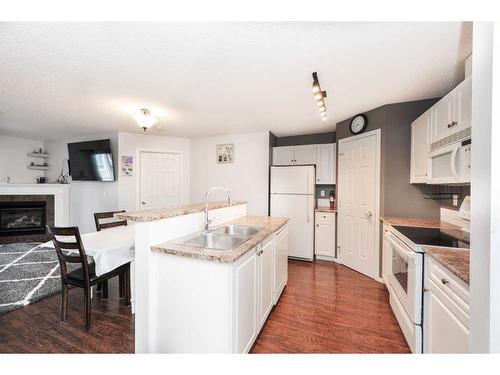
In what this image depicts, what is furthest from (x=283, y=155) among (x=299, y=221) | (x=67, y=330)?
(x=67, y=330)

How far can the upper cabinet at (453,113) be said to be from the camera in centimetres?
152

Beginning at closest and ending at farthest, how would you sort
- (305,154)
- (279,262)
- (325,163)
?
(279,262)
(325,163)
(305,154)

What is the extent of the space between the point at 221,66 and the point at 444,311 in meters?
2.27

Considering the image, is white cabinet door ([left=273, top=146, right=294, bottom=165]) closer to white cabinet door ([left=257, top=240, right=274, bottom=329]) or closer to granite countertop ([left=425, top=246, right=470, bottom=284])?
white cabinet door ([left=257, top=240, right=274, bottom=329])

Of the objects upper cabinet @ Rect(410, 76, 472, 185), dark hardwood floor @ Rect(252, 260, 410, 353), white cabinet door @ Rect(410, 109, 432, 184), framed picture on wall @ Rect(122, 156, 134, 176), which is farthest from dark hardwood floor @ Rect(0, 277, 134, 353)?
white cabinet door @ Rect(410, 109, 432, 184)

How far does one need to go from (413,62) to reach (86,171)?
5384mm

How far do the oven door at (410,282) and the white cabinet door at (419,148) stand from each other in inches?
36.0

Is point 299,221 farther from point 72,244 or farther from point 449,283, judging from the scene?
point 72,244

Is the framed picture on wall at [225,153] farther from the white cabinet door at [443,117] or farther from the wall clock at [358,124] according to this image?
the white cabinet door at [443,117]

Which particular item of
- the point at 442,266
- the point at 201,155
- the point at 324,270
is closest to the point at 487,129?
the point at 442,266

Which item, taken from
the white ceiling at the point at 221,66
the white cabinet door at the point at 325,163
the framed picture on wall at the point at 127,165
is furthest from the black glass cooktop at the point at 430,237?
the framed picture on wall at the point at 127,165

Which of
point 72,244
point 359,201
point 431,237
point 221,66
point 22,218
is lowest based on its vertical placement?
point 22,218

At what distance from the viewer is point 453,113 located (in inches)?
66.8
